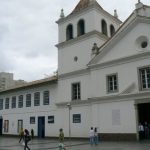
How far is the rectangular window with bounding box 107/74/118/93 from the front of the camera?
91.4 ft

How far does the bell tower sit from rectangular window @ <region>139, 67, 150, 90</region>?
274 inches

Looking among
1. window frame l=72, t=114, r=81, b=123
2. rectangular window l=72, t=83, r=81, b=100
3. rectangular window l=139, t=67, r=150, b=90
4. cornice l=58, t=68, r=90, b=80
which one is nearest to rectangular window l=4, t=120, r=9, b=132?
cornice l=58, t=68, r=90, b=80

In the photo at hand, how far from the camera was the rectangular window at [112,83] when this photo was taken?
2784 centimetres

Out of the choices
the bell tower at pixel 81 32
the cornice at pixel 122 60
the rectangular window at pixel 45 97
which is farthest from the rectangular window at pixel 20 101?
the cornice at pixel 122 60

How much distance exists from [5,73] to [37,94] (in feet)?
211

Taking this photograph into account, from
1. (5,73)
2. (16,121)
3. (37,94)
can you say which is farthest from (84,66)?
(5,73)

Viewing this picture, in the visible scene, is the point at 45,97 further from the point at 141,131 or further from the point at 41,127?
the point at 141,131

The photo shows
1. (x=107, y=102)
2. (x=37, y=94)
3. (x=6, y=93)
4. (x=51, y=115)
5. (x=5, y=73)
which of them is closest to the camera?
(x=107, y=102)

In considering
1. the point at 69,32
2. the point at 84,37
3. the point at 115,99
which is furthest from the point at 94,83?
the point at 69,32

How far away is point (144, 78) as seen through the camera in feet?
85.1

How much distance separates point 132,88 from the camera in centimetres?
2620

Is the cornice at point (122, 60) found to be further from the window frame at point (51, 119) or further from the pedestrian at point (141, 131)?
the window frame at point (51, 119)

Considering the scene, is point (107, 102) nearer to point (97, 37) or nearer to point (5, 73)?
point (97, 37)

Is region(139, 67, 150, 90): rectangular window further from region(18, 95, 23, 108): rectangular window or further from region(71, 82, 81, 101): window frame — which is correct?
region(18, 95, 23, 108): rectangular window
